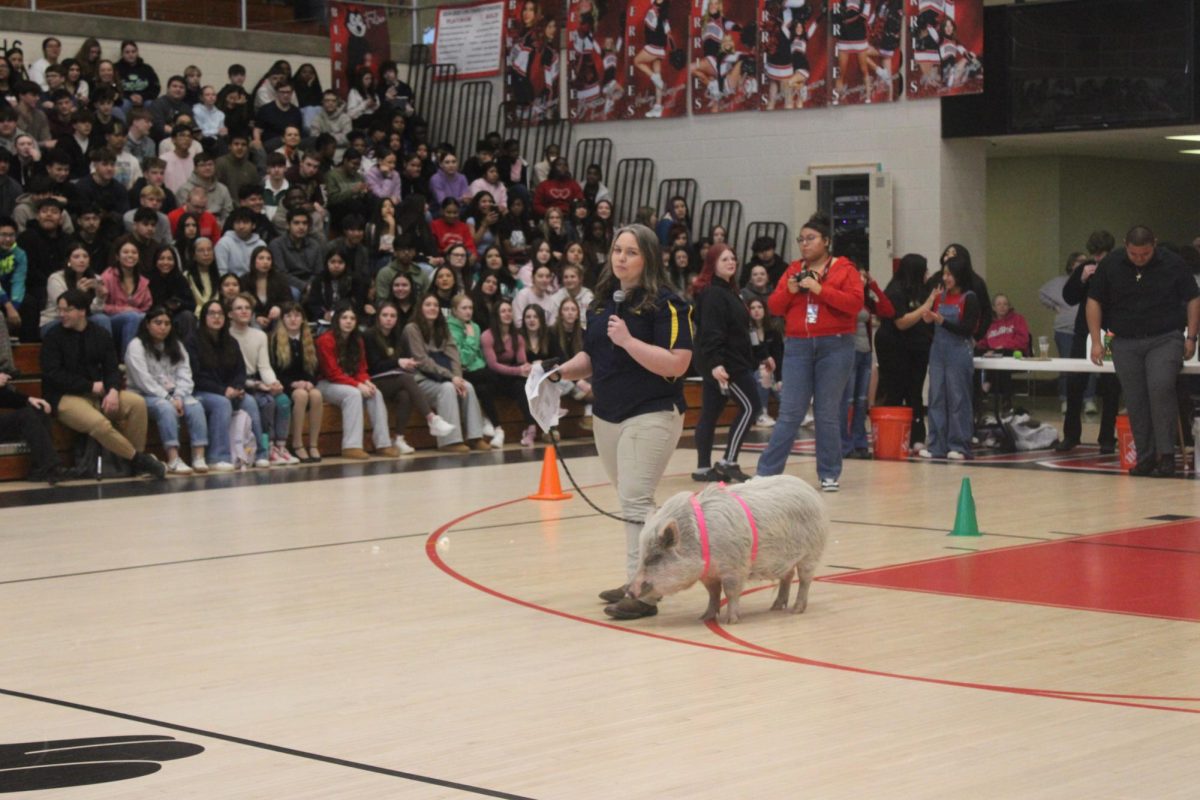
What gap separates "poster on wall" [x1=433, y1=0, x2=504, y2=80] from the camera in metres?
23.4

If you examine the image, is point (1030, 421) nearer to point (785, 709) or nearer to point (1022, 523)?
point (1022, 523)

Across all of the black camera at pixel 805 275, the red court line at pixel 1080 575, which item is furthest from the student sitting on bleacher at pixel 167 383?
the red court line at pixel 1080 575

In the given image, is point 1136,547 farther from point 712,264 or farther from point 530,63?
point 530,63

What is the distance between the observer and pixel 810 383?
11.2m

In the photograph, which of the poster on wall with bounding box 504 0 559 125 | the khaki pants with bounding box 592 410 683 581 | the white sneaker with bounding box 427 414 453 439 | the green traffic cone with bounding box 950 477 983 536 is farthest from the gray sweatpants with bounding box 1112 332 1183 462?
the poster on wall with bounding box 504 0 559 125

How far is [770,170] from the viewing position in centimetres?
2141

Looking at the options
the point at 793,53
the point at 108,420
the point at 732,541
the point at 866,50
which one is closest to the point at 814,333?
the point at 732,541

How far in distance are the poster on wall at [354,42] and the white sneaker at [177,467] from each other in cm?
934

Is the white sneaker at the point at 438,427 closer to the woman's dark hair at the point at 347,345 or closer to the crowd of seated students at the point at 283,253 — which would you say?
the crowd of seated students at the point at 283,253

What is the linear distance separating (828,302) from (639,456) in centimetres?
410

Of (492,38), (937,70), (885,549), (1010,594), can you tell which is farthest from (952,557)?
(492,38)

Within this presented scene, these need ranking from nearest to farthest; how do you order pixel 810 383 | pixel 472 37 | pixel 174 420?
pixel 810 383 → pixel 174 420 → pixel 472 37

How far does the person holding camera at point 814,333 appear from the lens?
10.9m

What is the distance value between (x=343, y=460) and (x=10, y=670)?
8.66 m
